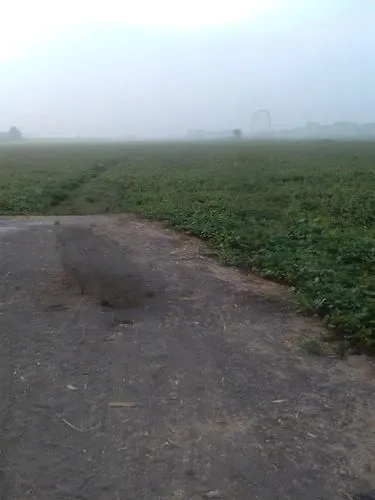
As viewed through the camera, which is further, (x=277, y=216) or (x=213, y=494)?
(x=277, y=216)

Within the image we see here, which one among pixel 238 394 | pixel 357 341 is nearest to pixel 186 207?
pixel 357 341

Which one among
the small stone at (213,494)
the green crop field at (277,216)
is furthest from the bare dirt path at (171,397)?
the green crop field at (277,216)

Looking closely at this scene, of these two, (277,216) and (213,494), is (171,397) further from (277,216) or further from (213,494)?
(277,216)

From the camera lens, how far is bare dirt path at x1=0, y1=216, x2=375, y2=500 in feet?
8.58

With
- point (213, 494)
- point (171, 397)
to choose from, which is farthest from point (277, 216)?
point (213, 494)

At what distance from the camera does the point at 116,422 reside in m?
3.09

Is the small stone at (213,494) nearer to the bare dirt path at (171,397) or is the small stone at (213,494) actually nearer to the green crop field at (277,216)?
the bare dirt path at (171,397)

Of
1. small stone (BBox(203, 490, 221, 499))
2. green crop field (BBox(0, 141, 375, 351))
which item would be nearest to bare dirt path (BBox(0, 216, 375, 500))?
small stone (BBox(203, 490, 221, 499))

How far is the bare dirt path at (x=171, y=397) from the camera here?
2.62 m

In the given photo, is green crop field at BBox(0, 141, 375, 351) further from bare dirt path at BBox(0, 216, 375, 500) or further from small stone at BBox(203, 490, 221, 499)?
small stone at BBox(203, 490, 221, 499)

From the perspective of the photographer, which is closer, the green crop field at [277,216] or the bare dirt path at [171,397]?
the bare dirt path at [171,397]

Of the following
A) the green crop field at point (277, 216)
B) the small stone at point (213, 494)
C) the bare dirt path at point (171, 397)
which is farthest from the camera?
the green crop field at point (277, 216)

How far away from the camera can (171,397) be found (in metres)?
3.40

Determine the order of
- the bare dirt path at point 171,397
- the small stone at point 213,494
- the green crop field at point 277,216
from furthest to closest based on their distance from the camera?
the green crop field at point 277,216
the bare dirt path at point 171,397
the small stone at point 213,494
